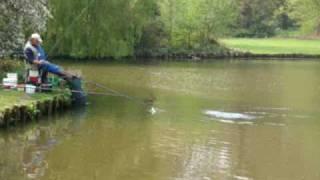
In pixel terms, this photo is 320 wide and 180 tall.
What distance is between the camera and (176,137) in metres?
16.1

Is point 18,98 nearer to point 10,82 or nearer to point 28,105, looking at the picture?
point 28,105

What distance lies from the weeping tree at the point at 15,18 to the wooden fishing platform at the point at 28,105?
141 centimetres

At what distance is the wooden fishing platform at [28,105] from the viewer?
647 inches

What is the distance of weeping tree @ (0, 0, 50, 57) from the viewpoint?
1698cm

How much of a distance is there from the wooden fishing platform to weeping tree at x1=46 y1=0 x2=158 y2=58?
22.3 metres

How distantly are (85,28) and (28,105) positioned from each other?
25.6 metres

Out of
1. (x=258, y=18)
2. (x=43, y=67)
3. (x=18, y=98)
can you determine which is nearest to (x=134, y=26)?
(x=43, y=67)

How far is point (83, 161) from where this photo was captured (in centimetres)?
1316

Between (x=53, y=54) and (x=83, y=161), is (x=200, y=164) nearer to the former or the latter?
(x=83, y=161)

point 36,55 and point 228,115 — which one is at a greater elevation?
point 36,55

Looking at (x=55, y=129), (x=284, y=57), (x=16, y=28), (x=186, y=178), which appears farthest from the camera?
(x=284, y=57)

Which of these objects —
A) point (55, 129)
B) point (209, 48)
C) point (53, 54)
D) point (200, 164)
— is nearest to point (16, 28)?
point (55, 129)

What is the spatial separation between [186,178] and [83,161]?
2295 mm

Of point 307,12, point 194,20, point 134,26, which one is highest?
point 307,12
